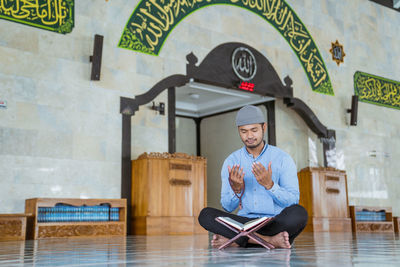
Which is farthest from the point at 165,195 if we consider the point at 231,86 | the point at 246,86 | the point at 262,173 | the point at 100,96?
the point at 262,173

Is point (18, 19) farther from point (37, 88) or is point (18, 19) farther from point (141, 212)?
point (141, 212)

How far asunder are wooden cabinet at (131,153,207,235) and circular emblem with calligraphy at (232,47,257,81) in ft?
6.74

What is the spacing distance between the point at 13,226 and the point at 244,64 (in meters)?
4.55

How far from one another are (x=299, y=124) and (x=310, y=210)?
199 centimetres

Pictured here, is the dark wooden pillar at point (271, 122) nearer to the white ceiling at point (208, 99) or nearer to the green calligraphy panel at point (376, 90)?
the white ceiling at point (208, 99)

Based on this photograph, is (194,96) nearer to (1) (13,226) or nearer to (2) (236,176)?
(1) (13,226)

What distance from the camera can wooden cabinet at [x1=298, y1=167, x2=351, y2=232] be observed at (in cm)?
809

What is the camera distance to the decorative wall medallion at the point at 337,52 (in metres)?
9.79

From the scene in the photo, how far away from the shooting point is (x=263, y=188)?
9.77ft

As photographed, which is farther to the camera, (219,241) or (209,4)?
(209,4)

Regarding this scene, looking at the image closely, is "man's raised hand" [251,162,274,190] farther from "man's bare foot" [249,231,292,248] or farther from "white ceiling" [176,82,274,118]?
"white ceiling" [176,82,274,118]

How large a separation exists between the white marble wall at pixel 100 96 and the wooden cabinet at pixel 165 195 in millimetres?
451

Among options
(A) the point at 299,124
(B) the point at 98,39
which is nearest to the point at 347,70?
(A) the point at 299,124

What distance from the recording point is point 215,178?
34.6 ft
